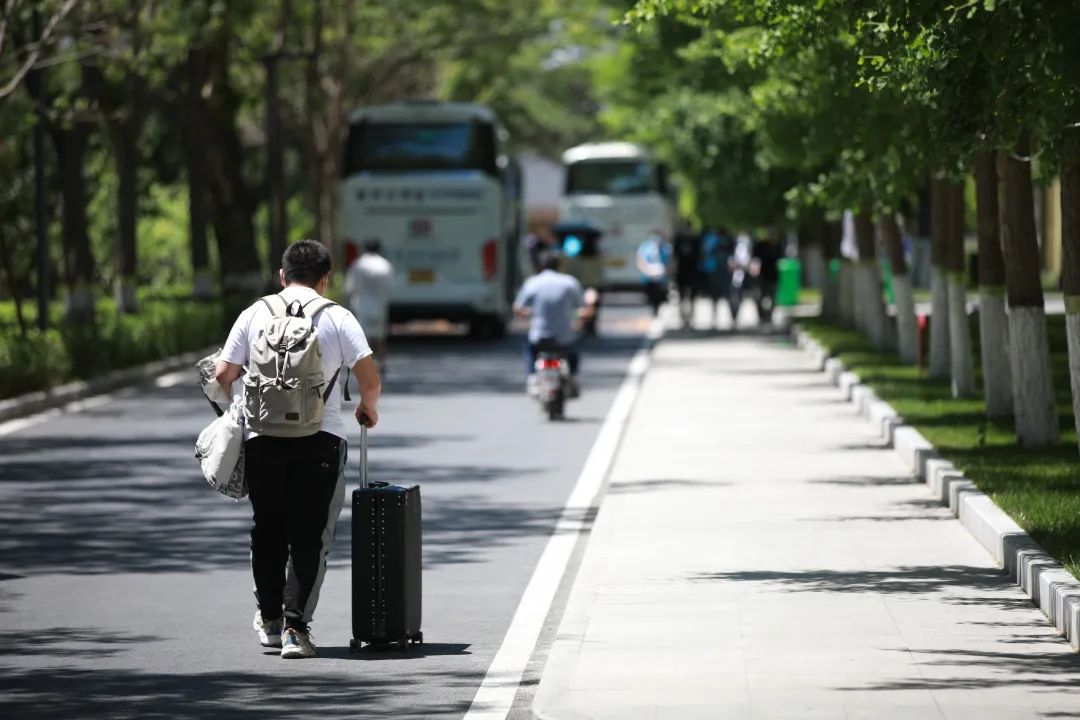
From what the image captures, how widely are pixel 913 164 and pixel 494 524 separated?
8009mm

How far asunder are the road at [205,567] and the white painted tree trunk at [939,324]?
373cm

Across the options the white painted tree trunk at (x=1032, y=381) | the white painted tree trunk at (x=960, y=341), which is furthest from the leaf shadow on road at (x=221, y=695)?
the white painted tree trunk at (x=960, y=341)

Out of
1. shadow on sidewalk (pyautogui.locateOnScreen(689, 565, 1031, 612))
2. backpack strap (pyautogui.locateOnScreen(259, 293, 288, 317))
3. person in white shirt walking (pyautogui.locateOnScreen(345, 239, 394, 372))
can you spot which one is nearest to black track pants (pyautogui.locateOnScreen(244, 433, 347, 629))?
backpack strap (pyautogui.locateOnScreen(259, 293, 288, 317))

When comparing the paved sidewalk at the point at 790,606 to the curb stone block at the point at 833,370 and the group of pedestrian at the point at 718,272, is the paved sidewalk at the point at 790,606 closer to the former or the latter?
the curb stone block at the point at 833,370

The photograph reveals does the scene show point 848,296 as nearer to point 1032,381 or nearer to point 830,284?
point 830,284

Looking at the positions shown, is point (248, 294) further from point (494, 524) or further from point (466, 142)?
point (494, 524)

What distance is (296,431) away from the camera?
10.3 metres

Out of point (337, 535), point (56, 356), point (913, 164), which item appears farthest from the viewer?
point (56, 356)

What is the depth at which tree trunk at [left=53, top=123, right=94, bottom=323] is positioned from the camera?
34.7m

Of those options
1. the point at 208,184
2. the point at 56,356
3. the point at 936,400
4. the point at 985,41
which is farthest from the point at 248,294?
the point at 985,41

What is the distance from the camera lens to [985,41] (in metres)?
12.4

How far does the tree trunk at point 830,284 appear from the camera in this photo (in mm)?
43188

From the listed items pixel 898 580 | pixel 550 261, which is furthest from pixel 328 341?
pixel 550 261

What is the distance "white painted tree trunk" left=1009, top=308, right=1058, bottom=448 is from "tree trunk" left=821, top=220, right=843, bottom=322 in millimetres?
24539
